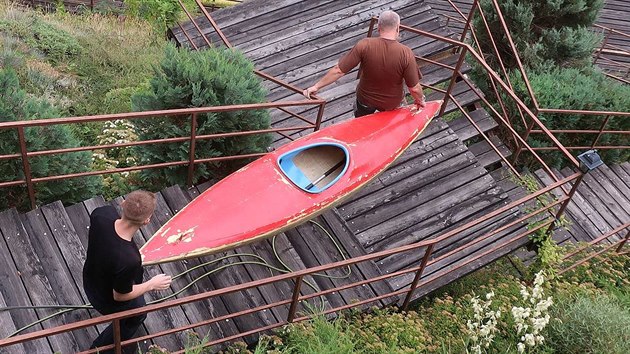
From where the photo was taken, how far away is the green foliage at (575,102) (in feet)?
28.6

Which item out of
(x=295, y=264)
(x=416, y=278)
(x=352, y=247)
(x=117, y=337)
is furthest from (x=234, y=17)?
(x=117, y=337)

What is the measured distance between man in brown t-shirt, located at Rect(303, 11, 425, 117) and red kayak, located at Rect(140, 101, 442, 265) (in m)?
0.25

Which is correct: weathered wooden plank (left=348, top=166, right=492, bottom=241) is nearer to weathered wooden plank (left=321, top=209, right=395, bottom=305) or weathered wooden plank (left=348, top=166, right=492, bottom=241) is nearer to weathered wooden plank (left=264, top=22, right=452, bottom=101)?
weathered wooden plank (left=321, top=209, right=395, bottom=305)

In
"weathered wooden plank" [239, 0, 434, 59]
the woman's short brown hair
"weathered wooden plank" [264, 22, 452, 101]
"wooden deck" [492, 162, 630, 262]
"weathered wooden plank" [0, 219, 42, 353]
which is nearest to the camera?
the woman's short brown hair

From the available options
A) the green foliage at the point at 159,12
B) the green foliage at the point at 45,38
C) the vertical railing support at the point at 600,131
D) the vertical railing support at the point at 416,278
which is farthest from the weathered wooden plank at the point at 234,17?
the vertical railing support at the point at 416,278

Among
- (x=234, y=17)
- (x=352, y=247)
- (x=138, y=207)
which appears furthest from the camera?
(x=234, y=17)

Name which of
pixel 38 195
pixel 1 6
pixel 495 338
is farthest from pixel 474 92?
pixel 1 6

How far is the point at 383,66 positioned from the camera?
6.28 meters

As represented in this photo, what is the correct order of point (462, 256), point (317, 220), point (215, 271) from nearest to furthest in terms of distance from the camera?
point (215, 271) → point (317, 220) → point (462, 256)

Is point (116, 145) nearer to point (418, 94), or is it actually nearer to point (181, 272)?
point (181, 272)

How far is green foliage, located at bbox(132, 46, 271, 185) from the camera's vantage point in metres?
6.02

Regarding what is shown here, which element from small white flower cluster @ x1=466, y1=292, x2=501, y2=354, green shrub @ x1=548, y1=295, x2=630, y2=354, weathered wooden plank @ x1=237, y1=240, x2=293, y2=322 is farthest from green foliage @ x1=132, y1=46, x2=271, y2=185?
green shrub @ x1=548, y1=295, x2=630, y2=354

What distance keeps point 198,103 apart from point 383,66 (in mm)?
1827

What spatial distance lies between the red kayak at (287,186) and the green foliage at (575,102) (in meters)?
2.52
